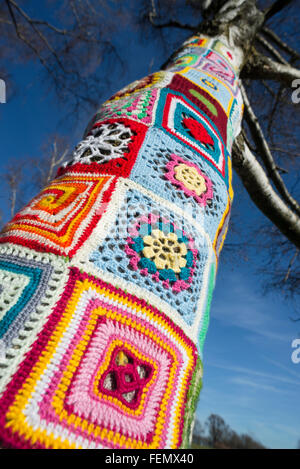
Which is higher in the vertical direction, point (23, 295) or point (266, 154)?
point (266, 154)

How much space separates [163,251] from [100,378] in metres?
0.20

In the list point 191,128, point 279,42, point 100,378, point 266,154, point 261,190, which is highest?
point 279,42

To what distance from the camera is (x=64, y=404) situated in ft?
0.94

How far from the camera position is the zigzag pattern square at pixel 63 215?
41 cm

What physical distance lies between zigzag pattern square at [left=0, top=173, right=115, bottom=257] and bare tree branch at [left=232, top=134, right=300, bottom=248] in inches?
29.5

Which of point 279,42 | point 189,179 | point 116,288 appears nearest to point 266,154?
point 279,42

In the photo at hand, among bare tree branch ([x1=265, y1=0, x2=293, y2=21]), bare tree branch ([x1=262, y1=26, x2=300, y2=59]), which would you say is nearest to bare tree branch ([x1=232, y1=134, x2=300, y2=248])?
bare tree branch ([x1=265, y1=0, x2=293, y2=21])

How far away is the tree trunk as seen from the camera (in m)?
0.29

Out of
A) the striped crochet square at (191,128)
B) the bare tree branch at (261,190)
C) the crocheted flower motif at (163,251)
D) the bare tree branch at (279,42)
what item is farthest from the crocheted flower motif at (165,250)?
the bare tree branch at (279,42)

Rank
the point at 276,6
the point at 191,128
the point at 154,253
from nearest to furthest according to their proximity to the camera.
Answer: the point at 154,253, the point at 191,128, the point at 276,6

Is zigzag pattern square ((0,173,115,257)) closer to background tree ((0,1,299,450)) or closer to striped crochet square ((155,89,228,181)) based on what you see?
striped crochet square ((155,89,228,181))

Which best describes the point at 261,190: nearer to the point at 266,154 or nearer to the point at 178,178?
the point at 266,154

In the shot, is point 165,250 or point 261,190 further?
point 261,190

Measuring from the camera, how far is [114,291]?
0.38 m
